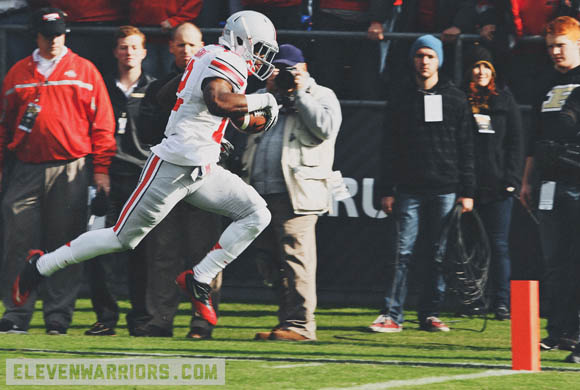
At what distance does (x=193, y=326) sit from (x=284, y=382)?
2.10m

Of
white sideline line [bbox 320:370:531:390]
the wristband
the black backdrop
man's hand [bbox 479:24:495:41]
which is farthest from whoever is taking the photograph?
the black backdrop

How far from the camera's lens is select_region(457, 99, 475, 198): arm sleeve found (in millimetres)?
8125

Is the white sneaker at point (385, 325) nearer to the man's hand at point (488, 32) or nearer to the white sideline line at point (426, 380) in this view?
the white sideline line at point (426, 380)

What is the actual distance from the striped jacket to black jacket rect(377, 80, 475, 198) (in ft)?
7.05

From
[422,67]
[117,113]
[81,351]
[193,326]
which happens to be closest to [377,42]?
[422,67]

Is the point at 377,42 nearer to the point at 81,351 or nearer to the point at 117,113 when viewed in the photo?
the point at 117,113

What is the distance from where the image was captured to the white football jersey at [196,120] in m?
6.42

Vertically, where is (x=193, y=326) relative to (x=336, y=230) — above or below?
below

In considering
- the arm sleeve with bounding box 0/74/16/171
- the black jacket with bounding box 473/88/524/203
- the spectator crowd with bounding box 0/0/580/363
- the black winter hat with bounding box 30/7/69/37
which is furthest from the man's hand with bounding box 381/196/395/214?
the arm sleeve with bounding box 0/74/16/171

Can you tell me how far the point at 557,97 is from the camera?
7.12 m

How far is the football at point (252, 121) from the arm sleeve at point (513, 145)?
9.45ft

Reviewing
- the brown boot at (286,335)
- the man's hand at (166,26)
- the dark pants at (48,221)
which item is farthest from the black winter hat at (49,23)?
the brown boot at (286,335)

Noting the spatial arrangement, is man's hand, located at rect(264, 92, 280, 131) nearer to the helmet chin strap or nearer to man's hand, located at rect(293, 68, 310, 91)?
the helmet chin strap

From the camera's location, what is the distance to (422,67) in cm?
810
